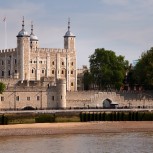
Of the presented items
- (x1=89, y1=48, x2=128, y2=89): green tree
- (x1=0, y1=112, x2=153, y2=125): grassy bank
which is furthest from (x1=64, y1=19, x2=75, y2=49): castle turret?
(x1=0, y1=112, x2=153, y2=125): grassy bank

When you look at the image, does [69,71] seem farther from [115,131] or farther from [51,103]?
[115,131]

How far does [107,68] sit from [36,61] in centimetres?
1124

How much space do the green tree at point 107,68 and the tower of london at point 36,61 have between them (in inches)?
190

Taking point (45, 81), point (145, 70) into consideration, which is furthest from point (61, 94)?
point (145, 70)

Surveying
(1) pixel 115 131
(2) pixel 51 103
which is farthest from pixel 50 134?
(2) pixel 51 103

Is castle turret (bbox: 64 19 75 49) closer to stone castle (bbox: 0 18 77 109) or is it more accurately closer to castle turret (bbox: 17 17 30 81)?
stone castle (bbox: 0 18 77 109)

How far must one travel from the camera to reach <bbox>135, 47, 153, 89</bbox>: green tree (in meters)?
95.4

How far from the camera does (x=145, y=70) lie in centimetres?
9612

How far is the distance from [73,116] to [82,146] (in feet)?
72.2

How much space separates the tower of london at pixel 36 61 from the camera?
95794 mm

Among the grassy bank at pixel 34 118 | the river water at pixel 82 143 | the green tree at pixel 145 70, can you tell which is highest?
the green tree at pixel 145 70

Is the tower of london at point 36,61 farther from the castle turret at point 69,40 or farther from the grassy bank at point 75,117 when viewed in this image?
the grassy bank at point 75,117

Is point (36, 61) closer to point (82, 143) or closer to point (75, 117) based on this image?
point (75, 117)

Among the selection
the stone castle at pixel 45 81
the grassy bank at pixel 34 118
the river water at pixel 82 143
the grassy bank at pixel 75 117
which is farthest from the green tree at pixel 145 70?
the river water at pixel 82 143
